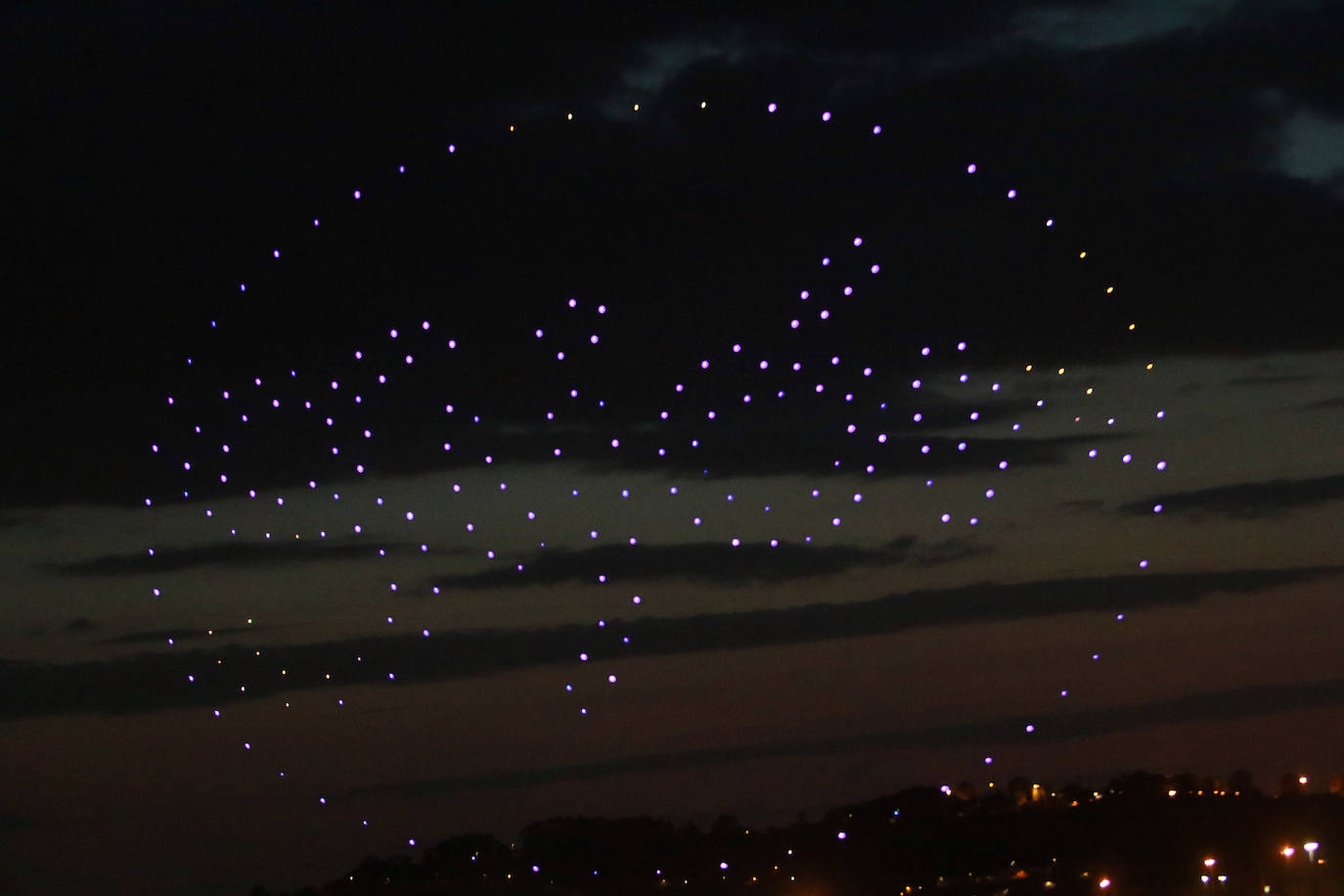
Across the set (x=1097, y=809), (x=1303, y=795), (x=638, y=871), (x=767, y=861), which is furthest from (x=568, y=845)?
(x=1303, y=795)

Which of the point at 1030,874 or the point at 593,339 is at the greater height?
the point at 593,339

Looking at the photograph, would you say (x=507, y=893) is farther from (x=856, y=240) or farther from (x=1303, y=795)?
(x=856, y=240)

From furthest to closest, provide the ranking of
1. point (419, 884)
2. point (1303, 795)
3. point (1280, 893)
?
point (1303, 795)
point (419, 884)
point (1280, 893)

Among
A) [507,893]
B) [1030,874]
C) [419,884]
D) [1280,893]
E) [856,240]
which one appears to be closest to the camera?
[856,240]

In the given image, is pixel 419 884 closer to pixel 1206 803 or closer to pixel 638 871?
pixel 638 871

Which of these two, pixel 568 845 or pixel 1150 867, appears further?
pixel 568 845

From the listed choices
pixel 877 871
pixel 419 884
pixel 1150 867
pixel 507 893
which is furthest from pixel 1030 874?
pixel 419 884

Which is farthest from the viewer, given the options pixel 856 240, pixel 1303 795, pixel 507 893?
pixel 1303 795

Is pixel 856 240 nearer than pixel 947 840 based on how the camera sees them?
Yes

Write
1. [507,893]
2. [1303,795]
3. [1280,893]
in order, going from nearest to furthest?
[1280,893] < [507,893] < [1303,795]
